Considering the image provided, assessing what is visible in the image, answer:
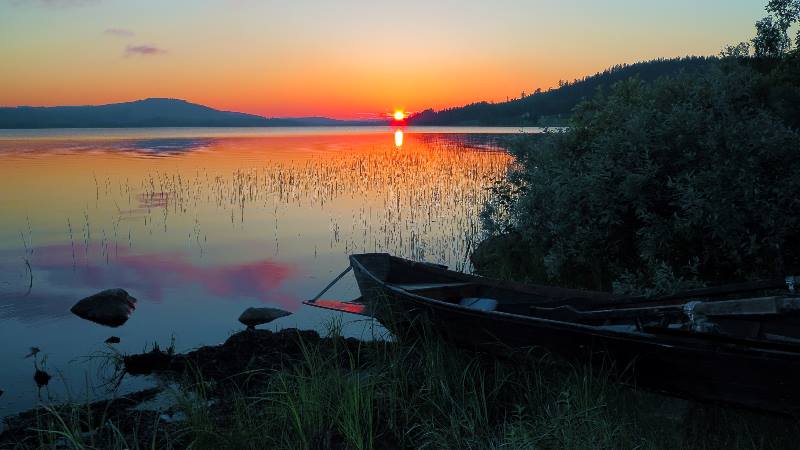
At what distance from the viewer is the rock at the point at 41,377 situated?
31.6 feet

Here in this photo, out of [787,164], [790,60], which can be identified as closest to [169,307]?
[787,164]

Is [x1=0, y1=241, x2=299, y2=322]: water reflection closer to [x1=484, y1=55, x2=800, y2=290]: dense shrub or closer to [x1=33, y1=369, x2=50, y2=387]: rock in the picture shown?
[x1=33, y1=369, x2=50, y2=387]: rock

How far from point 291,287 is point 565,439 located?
10925 millimetres

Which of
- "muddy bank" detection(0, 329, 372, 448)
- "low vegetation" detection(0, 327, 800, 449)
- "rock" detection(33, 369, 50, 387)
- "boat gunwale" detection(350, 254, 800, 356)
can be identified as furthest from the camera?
A: "rock" detection(33, 369, 50, 387)

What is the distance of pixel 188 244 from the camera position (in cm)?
2020

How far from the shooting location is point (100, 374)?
991 centimetres

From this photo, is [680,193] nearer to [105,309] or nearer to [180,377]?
[180,377]

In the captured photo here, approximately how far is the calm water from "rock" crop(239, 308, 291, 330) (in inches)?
8.9

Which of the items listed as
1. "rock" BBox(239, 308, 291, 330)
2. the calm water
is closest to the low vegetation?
the calm water

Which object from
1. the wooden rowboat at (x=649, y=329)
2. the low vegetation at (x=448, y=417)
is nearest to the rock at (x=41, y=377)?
the low vegetation at (x=448, y=417)

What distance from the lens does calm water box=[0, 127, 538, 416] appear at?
1184 centimetres

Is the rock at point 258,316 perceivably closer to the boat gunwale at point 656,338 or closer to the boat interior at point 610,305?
the boat interior at point 610,305

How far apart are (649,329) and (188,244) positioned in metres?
16.8

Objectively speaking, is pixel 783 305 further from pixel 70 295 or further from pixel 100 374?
pixel 70 295
